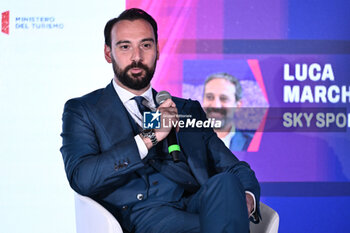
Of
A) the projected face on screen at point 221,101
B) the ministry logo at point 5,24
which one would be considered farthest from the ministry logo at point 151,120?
the ministry logo at point 5,24

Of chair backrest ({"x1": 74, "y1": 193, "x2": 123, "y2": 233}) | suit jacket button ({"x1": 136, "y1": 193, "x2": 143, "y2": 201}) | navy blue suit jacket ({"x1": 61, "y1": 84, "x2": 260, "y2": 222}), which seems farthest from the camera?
suit jacket button ({"x1": 136, "y1": 193, "x2": 143, "y2": 201})

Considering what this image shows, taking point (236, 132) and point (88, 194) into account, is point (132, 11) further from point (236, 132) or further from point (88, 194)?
point (236, 132)

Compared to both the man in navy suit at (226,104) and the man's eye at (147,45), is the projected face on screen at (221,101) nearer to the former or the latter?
the man in navy suit at (226,104)

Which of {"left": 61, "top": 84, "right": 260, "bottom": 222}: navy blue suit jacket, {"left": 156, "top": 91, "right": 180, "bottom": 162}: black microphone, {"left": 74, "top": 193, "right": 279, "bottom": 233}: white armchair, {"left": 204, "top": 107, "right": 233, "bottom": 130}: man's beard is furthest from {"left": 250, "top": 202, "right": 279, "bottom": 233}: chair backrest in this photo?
{"left": 204, "top": 107, "right": 233, "bottom": 130}: man's beard

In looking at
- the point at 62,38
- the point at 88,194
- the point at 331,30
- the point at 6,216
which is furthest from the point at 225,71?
the point at 6,216

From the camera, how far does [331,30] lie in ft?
11.2

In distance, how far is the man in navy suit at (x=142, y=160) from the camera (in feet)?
5.74

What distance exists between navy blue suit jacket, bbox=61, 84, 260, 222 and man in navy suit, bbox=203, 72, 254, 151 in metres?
0.91

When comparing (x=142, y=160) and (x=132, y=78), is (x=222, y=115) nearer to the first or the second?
(x=132, y=78)

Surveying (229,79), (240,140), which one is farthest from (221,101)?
(240,140)

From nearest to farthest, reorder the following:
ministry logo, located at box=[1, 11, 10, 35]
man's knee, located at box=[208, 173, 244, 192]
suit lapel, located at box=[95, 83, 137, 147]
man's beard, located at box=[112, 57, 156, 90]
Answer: man's knee, located at box=[208, 173, 244, 192], suit lapel, located at box=[95, 83, 137, 147], man's beard, located at box=[112, 57, 156, 90], ministry logo, located at box=[1, 11, 10, 35]

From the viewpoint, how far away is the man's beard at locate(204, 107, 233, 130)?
3.42 meters

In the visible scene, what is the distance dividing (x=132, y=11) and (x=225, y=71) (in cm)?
112

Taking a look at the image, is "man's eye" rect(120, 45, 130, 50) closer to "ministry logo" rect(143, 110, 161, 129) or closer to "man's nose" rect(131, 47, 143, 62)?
"man's nose" rect(131, 47, 143, 62)
